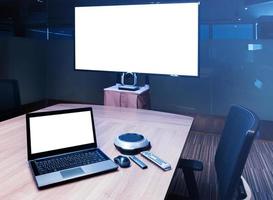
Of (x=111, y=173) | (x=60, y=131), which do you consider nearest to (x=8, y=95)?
(x=60, y=131)

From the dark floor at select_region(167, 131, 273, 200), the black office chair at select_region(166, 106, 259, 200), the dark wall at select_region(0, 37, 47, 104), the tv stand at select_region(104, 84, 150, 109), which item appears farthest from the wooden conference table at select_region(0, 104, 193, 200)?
the dark wall at select_region(0, 37, 47, 104)

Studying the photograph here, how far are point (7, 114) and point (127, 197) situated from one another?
59.1 inches

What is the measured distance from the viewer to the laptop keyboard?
1053mm

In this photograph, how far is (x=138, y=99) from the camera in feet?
7.96

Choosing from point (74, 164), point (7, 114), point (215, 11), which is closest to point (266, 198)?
point (74, 164)

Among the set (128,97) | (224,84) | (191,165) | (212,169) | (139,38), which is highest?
(139,38)

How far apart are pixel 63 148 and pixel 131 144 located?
0.30 metres

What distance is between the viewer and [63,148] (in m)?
1.19

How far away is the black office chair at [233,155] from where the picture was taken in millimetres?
952

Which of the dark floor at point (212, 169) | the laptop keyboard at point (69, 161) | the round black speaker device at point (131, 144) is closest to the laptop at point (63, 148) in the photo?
the laptop keyboard at point (69, 161)

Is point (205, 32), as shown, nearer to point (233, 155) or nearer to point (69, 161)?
point (233, 155)

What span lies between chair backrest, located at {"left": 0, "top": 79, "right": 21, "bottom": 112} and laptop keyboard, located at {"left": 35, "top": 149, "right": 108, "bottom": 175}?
1.13 metres

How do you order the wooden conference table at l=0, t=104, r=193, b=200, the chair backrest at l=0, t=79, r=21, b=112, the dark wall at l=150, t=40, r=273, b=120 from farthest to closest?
the dark wall at l=150, t=40, r=273, b=120 < the chair backrest at l=0, t=79, r=21, b=112 < the wooden conference table at l=0, t=104, r=193, b=200

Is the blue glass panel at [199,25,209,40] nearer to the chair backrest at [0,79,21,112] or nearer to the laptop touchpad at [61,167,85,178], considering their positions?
the chair backrest at [0,79,21,112]
